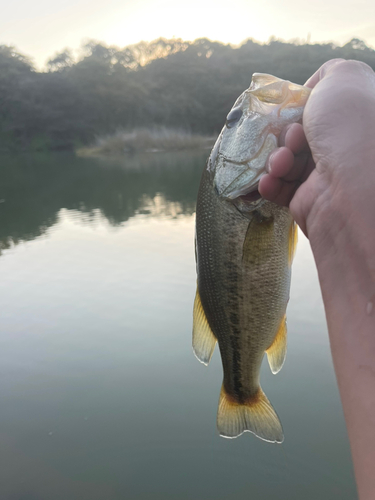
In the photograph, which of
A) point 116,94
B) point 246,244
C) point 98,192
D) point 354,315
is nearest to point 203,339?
point 246,244

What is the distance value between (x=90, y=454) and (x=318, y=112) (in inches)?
103

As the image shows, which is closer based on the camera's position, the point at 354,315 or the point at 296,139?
the point at 354,315

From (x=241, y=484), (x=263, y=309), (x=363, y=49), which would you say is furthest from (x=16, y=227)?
(x=363, y=49)

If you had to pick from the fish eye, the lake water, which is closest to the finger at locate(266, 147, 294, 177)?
the fish eye

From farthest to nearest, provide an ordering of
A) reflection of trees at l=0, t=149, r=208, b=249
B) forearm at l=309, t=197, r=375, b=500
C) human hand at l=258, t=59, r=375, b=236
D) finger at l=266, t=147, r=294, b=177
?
reflection of trees at l=0, t=149, r=208, b=249, finger at l=266, t=147, r=294, b=177, human hand at l=258, t=59, r=375, b=236, forearm at l=309, t=197, r=375, b=500

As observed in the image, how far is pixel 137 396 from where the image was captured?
10.5 feet

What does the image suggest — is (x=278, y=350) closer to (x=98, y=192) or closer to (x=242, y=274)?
(x=242, y=274)

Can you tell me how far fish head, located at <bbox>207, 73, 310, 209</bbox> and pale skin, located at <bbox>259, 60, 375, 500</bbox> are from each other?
6cm

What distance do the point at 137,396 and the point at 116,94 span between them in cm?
3678

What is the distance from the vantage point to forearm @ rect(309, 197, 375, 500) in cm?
87

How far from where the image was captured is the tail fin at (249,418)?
1702 mm

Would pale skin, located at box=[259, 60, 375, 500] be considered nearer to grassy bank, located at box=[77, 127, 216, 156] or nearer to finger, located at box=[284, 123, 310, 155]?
finger, located at box=[284, 123, 310, 155]

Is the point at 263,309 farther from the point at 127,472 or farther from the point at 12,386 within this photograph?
the point at 12,386

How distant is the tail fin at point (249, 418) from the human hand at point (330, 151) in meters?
0.87
